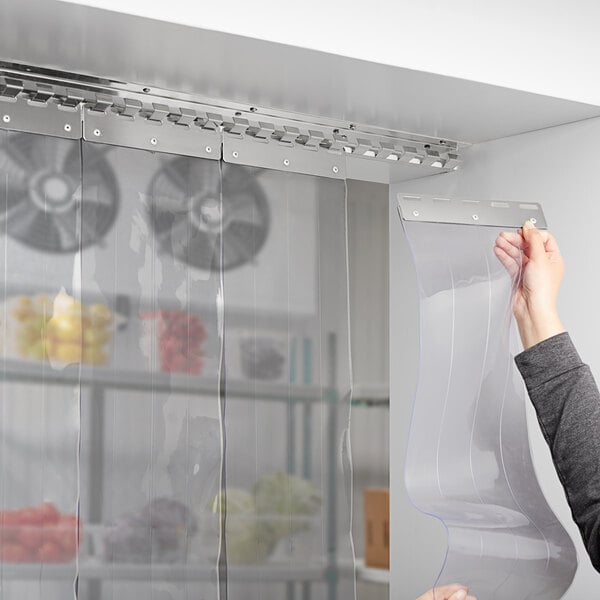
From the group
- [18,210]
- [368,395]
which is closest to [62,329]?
[18,210]

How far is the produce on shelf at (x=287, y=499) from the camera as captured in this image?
165cm

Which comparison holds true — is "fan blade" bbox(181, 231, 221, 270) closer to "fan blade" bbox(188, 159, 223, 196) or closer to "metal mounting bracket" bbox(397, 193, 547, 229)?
"fan blade" bbox(188, 159, 223, 196)

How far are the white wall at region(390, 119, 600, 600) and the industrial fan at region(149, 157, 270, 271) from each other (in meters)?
0.49

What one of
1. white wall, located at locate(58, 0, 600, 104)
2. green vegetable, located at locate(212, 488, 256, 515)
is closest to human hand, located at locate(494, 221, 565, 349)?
white wall, located at locate(58, 0, 600, 104)

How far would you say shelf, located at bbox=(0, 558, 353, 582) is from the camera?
1.45m

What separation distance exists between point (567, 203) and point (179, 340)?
0.71m

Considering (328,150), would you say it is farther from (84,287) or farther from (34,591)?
(34,591)

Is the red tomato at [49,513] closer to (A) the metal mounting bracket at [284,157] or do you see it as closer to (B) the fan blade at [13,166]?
(B) the fan blade at [13,166]

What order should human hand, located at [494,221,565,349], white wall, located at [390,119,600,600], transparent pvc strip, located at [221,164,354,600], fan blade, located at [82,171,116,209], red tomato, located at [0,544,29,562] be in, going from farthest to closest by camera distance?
white wall, located at [390,119,600,600] → transparent pvc strip, located at [221,164,354,600] → fan blade, located at [82,171,116,209] → red tomato, located at [0,544,29,562] → human hand, located at [494,221,565,349]

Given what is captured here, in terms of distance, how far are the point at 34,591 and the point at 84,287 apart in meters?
0.43

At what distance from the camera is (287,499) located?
1.67 meters

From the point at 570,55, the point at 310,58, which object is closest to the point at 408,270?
the point at 570,55

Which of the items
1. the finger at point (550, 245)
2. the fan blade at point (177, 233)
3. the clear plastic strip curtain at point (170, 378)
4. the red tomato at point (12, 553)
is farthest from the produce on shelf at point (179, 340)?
the finger at point (550, 245)

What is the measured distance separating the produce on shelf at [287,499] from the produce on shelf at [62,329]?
0.34 metres
